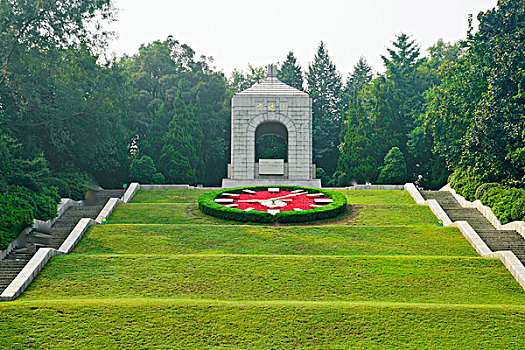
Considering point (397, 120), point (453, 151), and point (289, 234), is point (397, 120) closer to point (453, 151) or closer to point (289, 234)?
point (453, 151)

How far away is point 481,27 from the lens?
83.0ft

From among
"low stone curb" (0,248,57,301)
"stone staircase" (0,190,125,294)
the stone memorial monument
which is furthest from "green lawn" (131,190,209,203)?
"low stone curb" (0,248,57,301)

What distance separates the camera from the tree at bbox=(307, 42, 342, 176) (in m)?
39.7

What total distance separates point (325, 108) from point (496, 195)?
82.2 ft

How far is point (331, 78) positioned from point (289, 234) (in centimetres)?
3098

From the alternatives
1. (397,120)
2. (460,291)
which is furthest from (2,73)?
(397,120)

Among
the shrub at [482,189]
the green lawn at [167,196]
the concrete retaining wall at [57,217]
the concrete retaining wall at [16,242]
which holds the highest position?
the shrub at [482,189]

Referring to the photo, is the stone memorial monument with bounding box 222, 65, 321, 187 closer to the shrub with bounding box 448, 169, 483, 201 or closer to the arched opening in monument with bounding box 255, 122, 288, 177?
the arched opening in monument with bounding box 255, 122, 288, 177

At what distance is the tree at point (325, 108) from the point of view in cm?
3969

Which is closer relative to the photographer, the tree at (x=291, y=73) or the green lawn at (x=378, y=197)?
the green lawn at (x=378, y=197)

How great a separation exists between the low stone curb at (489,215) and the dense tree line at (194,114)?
1039mm

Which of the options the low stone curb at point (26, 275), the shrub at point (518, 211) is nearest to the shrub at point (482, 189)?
the shrub at point (518, 211)

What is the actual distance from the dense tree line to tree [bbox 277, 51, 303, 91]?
4.2 inches

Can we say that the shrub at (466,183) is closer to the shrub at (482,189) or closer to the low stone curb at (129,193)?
the shrub at (482,189)
